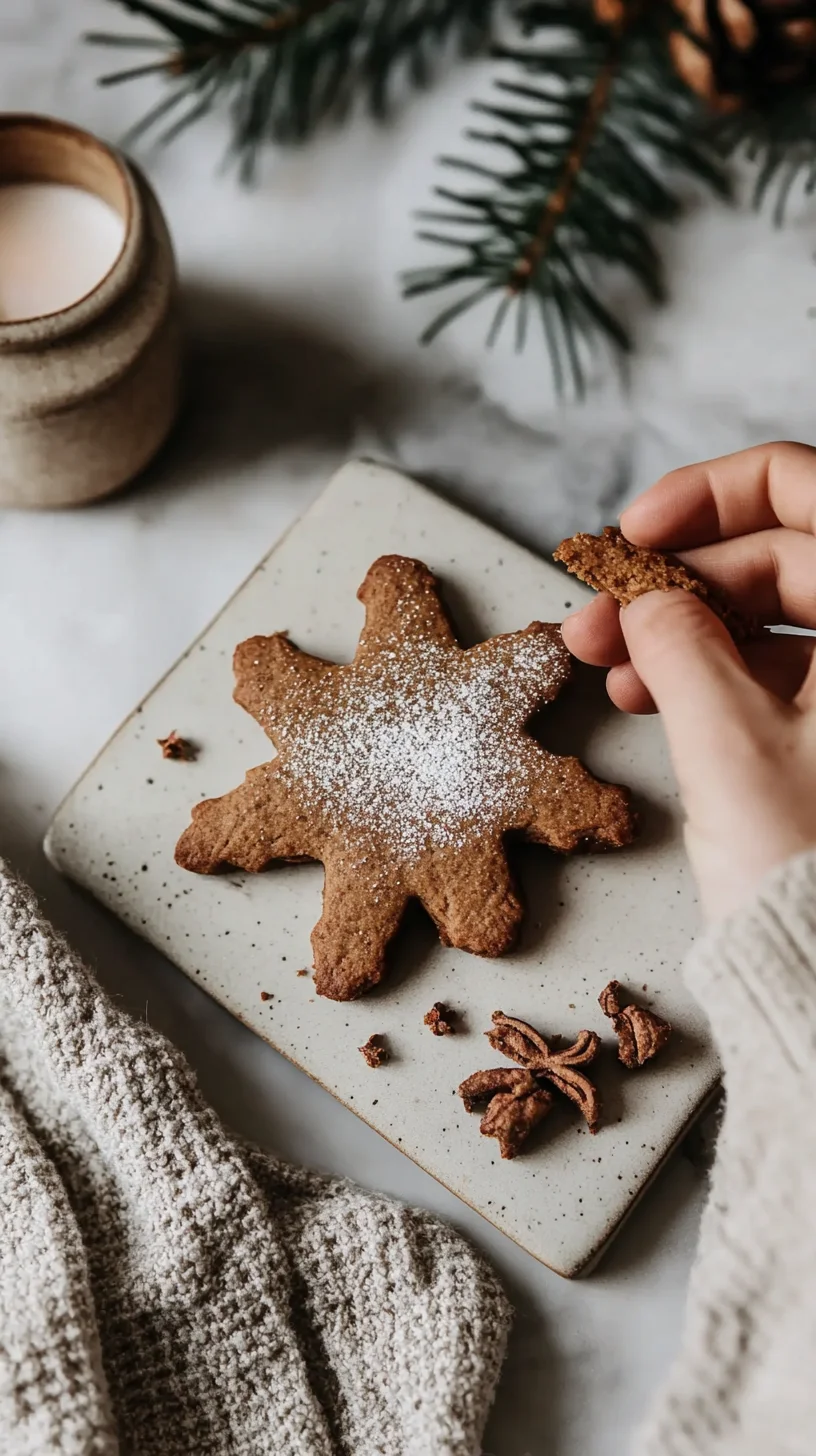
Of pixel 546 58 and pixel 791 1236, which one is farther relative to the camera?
pixel 546 58

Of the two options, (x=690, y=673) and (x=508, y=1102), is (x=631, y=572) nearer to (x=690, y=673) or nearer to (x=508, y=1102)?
(x=690, y=673)

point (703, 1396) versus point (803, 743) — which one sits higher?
point (803, 743)

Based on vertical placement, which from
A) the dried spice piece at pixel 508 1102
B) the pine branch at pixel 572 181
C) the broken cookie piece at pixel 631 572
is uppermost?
the pine branch at pixel 572 181

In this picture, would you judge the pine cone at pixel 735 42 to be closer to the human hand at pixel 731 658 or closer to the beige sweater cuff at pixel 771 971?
the human hand at pixel 731 658

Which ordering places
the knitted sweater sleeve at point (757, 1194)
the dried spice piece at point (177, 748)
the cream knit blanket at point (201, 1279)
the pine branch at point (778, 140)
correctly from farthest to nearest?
the pine branch at point (778, 140), the dried spice piece at point (177, 748), the cream knit blanket at point (201, 1279), the knitted sweater sleeve at point (757, 1194)

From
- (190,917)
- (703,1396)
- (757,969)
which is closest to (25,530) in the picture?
(190,917)

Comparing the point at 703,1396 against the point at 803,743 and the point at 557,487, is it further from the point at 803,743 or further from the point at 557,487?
the point at 557,487

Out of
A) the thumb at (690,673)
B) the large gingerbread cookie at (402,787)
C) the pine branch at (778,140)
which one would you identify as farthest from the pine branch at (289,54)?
the thumb at (690,673)

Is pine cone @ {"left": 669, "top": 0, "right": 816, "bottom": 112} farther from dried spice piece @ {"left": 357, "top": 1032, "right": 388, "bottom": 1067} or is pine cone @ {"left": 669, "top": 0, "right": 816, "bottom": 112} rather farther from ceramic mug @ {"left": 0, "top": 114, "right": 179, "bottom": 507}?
dried spice piece @ {"left": 357, "top": 1032, "right": 388, "bottom": 1067}
